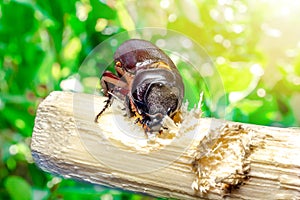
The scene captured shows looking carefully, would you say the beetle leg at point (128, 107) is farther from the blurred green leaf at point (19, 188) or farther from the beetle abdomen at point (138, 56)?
the blurred green leaf at point (19, 188)

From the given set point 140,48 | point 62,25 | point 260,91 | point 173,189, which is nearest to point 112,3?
point 62,25

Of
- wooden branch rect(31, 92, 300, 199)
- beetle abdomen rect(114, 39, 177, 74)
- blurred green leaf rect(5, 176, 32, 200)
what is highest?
beetle abdomen rect(114, 39, 177, 74)

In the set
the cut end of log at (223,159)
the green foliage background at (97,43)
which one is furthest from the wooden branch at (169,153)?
the green foliage background at (97,43)

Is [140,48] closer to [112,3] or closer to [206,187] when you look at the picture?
[206,187]

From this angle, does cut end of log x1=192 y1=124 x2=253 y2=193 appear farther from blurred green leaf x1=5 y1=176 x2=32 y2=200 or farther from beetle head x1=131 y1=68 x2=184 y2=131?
blurred green leaf x1=5 y1=176 x2=32 y2=200

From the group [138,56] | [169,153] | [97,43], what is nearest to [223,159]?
[169,153]

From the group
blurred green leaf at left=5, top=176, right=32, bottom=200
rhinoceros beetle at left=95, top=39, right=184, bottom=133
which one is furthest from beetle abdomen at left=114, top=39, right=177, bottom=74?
blurred green leaf at left=5, top=176, right=32, bottom=200
